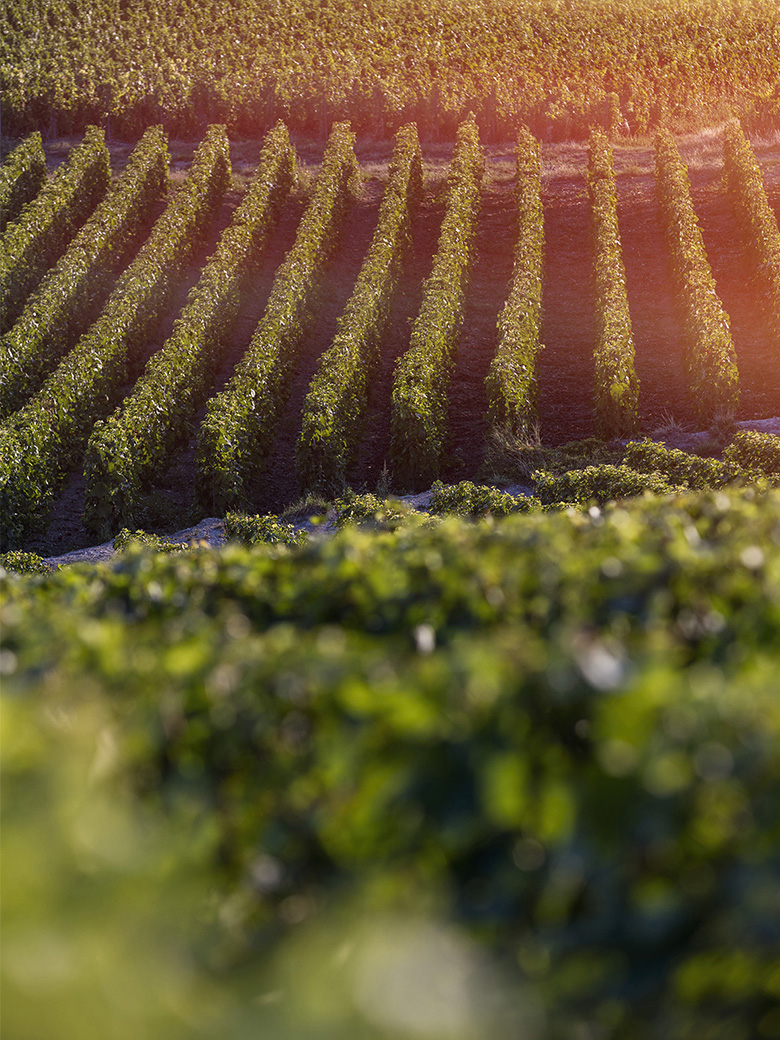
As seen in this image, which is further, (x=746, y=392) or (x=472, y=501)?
(x=746, y=392)

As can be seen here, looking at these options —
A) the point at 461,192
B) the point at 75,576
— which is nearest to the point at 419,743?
the point at 75,576

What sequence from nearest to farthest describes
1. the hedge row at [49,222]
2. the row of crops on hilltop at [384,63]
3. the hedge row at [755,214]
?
Answer: the hedge row at [755,214]
the hedge row at [49,222]
the row of crops on hilltop at [384,63]

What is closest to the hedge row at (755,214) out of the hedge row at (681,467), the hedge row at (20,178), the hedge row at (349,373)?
the hedge row at (681,467)

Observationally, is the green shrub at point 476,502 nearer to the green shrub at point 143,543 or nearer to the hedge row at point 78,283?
the green shrub at point 143,543

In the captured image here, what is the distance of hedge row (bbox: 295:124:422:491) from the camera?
1705cm

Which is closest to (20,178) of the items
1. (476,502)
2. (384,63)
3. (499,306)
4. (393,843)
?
(499,306)

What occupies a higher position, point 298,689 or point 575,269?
point 298,689

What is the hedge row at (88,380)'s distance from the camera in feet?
51.2

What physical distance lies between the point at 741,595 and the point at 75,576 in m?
3.73

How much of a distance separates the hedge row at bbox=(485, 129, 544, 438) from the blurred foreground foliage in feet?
51.7

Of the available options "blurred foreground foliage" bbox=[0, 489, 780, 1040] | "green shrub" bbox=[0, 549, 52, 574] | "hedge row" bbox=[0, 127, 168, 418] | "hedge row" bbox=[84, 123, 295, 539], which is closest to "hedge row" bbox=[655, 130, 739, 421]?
"hedge row" bbox=[84, 123, 295, 539]

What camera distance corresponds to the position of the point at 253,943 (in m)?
2.05

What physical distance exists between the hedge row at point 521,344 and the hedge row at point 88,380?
932 cm

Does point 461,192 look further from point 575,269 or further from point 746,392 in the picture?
point 746,392
